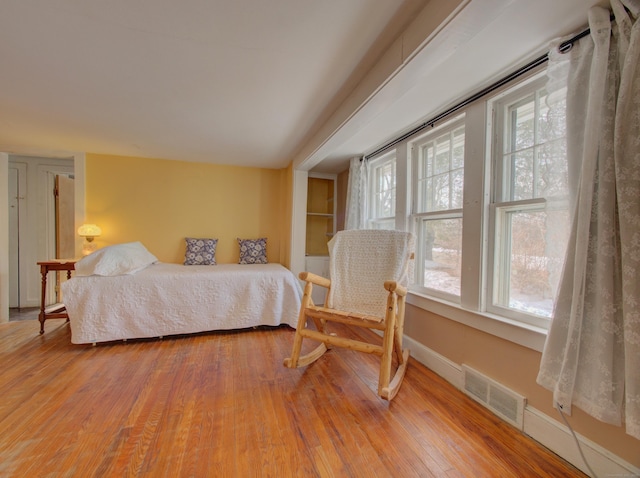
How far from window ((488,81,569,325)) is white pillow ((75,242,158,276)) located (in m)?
2.96

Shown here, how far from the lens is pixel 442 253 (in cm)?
214

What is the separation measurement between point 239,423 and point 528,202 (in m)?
1.95

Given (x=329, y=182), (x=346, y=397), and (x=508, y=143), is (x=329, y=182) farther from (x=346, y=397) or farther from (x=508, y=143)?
(x=346, y=397)

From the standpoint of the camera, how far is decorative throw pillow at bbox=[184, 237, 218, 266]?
3436 millimetres

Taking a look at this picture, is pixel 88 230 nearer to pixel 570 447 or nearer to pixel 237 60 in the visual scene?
pixel 237 60

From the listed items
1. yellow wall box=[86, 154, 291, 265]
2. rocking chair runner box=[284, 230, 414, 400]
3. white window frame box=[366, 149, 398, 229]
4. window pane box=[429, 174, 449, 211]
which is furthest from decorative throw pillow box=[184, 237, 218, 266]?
window pane box=[429, 174, 449, 211]

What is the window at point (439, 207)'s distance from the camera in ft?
6.56

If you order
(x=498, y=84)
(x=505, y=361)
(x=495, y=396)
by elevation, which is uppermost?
(x=498, y=84)

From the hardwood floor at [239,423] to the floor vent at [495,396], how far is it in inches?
2.1

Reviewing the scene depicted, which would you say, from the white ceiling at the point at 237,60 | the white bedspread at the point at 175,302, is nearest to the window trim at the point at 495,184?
the white ceiling at the point at 237,60

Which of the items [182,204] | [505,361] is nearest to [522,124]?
[505,361]

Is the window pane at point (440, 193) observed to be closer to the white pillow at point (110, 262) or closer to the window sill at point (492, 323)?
the window sill at point (492, 323)

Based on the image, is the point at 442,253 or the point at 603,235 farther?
the point at 442,253

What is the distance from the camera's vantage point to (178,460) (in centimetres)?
116
